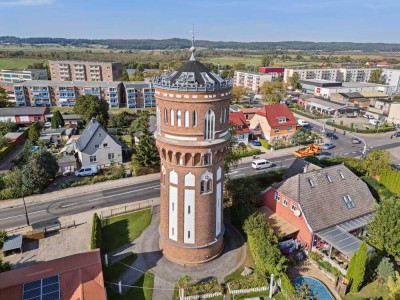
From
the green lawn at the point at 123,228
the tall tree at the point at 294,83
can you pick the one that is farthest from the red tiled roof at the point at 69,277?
the tall tree at the point at 294,83

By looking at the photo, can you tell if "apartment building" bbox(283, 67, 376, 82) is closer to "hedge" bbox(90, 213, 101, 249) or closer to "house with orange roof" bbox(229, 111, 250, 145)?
"house with orange roof" bbox(229, 111, 250, 145)

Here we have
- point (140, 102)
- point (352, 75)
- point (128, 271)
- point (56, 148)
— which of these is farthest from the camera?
point (352, 75)

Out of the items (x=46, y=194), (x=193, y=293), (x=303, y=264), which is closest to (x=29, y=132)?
(x=46, y=194)

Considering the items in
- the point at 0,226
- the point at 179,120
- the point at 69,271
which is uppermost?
the point at 179,120

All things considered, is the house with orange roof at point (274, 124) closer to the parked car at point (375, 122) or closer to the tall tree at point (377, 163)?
the tall tree at point (377, 163)

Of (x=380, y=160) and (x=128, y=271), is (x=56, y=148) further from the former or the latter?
(x=380, y=160)

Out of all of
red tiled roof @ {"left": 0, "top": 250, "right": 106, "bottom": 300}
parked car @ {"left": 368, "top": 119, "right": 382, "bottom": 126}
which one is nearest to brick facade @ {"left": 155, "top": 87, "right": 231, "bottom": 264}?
red tiled roof @ {"left": 0, "top": 250, "right": 106, "bottom": 300}
